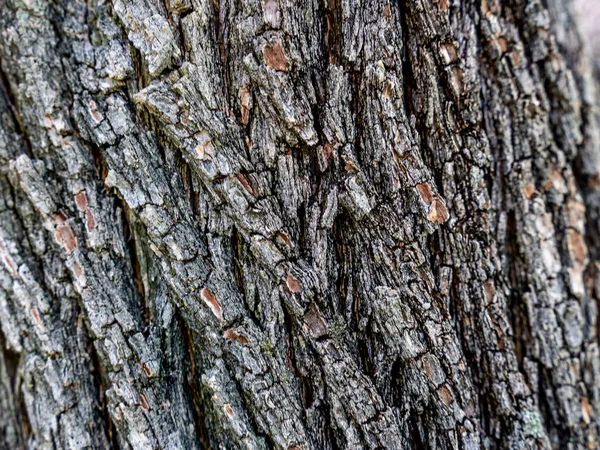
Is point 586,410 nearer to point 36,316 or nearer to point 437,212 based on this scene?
point 437,212

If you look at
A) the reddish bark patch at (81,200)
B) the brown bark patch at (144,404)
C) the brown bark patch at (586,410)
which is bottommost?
the brown bark patch at (586,410)

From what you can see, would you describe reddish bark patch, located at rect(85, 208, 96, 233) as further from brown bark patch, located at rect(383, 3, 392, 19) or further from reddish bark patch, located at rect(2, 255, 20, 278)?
brown bark patch, located at rect(383, 3, 392, 19)

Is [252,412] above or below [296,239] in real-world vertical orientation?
below

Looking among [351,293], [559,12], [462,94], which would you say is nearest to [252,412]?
[351,293]

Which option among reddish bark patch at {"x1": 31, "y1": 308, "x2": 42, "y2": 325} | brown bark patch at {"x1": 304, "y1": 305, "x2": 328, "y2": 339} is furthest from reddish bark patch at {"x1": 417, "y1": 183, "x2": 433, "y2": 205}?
reddish bark patch at {"x1": 31, "y1": 308, "x2": 42, "y2": 325}

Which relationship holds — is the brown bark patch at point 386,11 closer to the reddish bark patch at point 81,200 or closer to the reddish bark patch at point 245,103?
the reddish bark patch at point 245,103

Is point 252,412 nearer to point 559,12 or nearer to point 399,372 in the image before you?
point 399,372

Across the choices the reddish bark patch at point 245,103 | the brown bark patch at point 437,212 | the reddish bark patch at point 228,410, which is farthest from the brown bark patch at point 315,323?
the reddish bark patch at point 245,103

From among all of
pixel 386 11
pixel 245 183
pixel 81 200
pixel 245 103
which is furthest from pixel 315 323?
pixel 386 11
